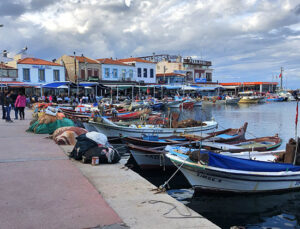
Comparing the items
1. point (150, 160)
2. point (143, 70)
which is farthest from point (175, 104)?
point (150, 160)

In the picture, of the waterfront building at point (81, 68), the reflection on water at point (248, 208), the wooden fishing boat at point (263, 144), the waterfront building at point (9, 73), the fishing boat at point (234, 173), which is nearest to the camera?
the reflection on water at point (248, 208)

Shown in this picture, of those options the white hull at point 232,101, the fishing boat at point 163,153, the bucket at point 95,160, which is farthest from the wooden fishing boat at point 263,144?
the white hull at point 232,101

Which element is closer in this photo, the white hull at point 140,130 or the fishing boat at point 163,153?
the fishing boat at point 163,153

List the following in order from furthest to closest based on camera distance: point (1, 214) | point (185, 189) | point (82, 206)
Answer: point (185, 189), point (82, 206), point (1, 214)

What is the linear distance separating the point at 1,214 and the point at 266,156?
27.2 feet

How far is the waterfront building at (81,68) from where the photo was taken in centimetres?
4788

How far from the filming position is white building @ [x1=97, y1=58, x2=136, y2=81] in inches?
2003

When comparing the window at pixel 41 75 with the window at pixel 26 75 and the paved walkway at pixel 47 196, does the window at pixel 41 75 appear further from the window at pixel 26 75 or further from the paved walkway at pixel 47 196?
the paved walkway at pixel 47 196

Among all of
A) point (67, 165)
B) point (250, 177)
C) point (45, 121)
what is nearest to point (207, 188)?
point (250, 177)

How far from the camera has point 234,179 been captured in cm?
784

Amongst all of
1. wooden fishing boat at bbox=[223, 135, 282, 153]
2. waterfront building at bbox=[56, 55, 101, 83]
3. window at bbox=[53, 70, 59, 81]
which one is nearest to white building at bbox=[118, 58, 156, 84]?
waterfront building at bbox=[56, 55, 101, 83]

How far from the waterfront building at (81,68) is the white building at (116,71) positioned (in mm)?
1211

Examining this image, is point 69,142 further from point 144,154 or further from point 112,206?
point 112,206

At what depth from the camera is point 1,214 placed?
4.41 m
